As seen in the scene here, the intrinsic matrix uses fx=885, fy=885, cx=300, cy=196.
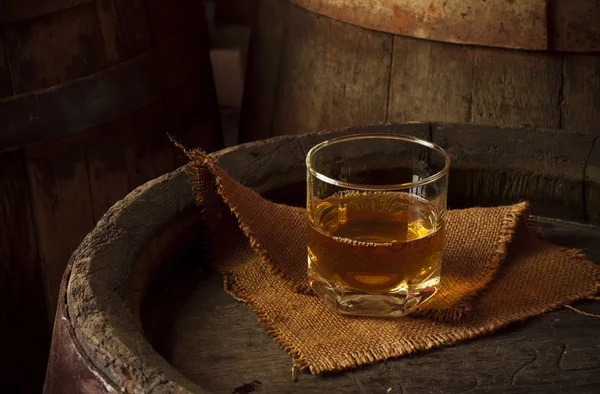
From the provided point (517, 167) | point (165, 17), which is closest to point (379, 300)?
point (517, 167)

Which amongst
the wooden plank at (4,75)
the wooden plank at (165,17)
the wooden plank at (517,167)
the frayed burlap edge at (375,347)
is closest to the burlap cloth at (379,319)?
the frayed burlap edge at (375,347)

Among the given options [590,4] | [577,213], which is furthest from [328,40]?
[577,213]

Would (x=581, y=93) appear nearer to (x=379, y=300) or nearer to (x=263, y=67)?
(x=263, y=67)

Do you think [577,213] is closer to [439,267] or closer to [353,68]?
[439,267]

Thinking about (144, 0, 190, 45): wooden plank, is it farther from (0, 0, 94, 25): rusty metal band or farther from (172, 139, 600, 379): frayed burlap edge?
(172, 139, 600, 379): frayed burlap edge

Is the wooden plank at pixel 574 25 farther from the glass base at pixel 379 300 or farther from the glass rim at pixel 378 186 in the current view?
the glass base at pixel 379 300
